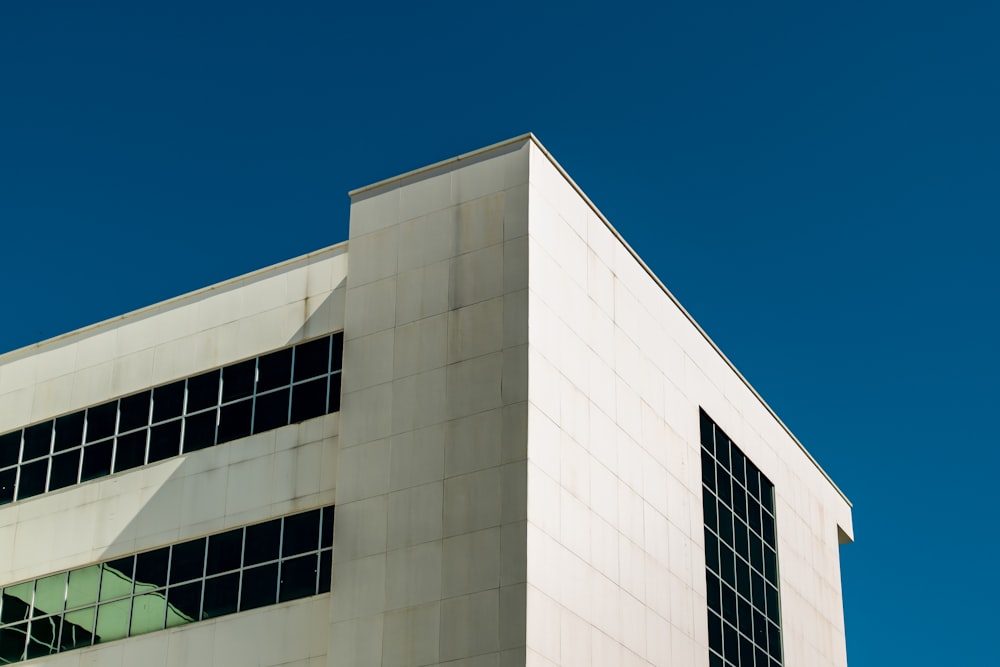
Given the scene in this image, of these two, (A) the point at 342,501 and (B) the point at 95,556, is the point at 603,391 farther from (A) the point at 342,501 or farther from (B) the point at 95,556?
(B) the point at 95,556

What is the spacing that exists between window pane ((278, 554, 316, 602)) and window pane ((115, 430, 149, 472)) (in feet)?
21.6

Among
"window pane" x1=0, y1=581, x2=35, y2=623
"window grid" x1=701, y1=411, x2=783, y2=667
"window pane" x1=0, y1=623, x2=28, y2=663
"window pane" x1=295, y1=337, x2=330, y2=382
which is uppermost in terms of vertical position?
"window pane" x1=295, y1=337, x2=330, y2=382

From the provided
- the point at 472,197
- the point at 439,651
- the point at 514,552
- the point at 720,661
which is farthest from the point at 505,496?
the point at 720,661

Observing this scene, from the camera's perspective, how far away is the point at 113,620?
41.4 meters

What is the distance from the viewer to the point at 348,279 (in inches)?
1603

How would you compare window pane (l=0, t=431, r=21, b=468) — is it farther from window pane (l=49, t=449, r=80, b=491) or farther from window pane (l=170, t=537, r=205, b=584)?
window pane (l=170, t=537, r=205, b=584)

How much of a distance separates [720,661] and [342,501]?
1264 cm

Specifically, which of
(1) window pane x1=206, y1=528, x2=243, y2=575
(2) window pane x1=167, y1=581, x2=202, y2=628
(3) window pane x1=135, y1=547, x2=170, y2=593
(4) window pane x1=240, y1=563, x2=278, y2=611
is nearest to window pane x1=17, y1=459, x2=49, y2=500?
(3) window pane x1=135, y1=547, x2=170, y2=593

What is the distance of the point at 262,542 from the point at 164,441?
5045 mm

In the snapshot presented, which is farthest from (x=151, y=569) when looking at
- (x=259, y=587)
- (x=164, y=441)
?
(x=259, y=587)

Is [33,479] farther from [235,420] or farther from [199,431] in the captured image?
[235,420]

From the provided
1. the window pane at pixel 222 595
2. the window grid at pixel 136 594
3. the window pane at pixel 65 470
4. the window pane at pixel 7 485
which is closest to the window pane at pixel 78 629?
the window grid at pixel 136 594

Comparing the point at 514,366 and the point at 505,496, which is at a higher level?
the point at 514,366

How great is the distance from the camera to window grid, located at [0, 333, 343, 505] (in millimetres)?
40594
